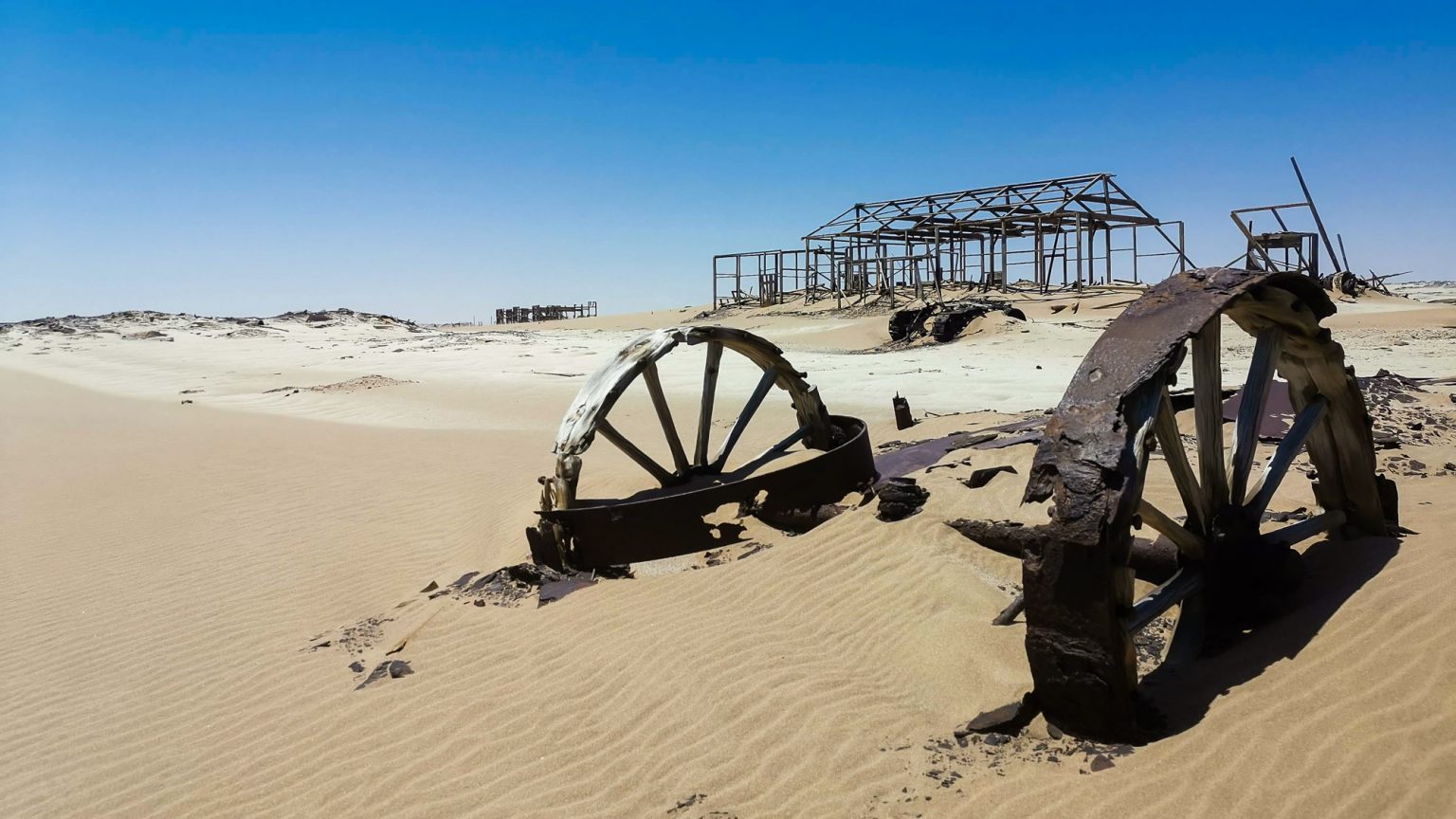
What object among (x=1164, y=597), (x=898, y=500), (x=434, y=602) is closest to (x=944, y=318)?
(x=898, y=500)

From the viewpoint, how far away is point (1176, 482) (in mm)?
3539

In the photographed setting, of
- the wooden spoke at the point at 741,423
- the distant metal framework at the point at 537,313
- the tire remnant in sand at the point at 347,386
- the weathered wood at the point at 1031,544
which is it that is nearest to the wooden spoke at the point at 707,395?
the wooden spoke at the point at 741,423

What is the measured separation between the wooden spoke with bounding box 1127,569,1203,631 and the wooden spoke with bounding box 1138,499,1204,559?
0.09m

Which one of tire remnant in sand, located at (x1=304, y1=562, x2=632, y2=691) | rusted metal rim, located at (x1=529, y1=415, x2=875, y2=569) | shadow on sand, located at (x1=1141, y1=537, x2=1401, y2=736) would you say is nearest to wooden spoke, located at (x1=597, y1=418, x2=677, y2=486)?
rusted metal rim, located at (x1=529, y1=415, x2=875, y2=569)

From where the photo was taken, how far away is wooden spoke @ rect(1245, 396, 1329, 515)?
3963 millimetres

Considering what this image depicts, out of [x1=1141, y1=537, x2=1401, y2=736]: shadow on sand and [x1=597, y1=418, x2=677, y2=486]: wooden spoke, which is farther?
[x1=597, y1=418, x2=677, y2=486]: wooden spoke

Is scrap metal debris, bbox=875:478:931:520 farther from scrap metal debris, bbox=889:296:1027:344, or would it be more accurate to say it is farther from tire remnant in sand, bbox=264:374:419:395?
scrap metal debris, bbox=889:296:1027:344

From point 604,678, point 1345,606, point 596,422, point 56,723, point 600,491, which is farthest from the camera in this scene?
point 600,491

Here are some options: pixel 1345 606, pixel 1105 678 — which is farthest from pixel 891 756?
pixel 1345 606

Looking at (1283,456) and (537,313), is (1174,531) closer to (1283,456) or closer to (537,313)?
(1283,456)

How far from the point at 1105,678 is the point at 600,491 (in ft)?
18.7

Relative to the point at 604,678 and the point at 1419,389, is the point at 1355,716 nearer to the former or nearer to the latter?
the point at 604,678

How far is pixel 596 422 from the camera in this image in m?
5.92

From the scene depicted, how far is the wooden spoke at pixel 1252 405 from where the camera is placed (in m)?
3.90
